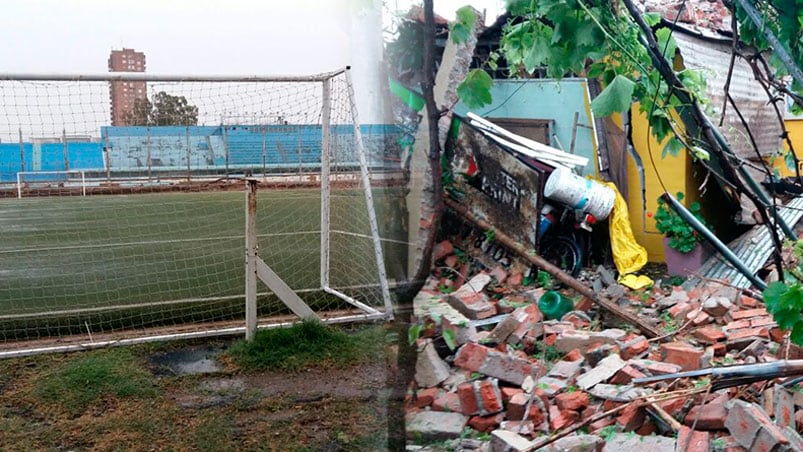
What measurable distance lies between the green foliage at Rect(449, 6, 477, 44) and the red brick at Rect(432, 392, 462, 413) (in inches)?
29.9

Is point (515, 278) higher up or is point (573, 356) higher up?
point (515, 278)

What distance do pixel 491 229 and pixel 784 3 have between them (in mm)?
712

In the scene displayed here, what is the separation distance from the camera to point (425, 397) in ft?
4.53

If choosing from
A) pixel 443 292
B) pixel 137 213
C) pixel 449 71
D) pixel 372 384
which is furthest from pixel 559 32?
pixel 137 213

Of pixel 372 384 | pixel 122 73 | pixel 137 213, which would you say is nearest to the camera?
pixel 372 384

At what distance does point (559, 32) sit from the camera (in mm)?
1275

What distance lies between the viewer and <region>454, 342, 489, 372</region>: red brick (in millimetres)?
1671

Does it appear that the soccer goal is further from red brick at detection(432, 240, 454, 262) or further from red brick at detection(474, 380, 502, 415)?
red brick at detection(432, 240, 454, 262)

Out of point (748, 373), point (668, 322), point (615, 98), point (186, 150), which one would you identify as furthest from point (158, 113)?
point (615, 98)

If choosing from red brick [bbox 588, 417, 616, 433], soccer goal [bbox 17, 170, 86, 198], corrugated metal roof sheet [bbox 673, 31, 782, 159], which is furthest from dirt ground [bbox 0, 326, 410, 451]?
soccer goal [bbox 17, 170, 86, 198]

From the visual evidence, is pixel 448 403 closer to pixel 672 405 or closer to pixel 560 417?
pixel 560 417

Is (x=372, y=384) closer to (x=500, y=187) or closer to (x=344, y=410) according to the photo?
(x=344, y=410)

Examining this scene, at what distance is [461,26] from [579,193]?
2.44 m

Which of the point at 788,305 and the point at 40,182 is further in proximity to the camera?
the point at 40,182
